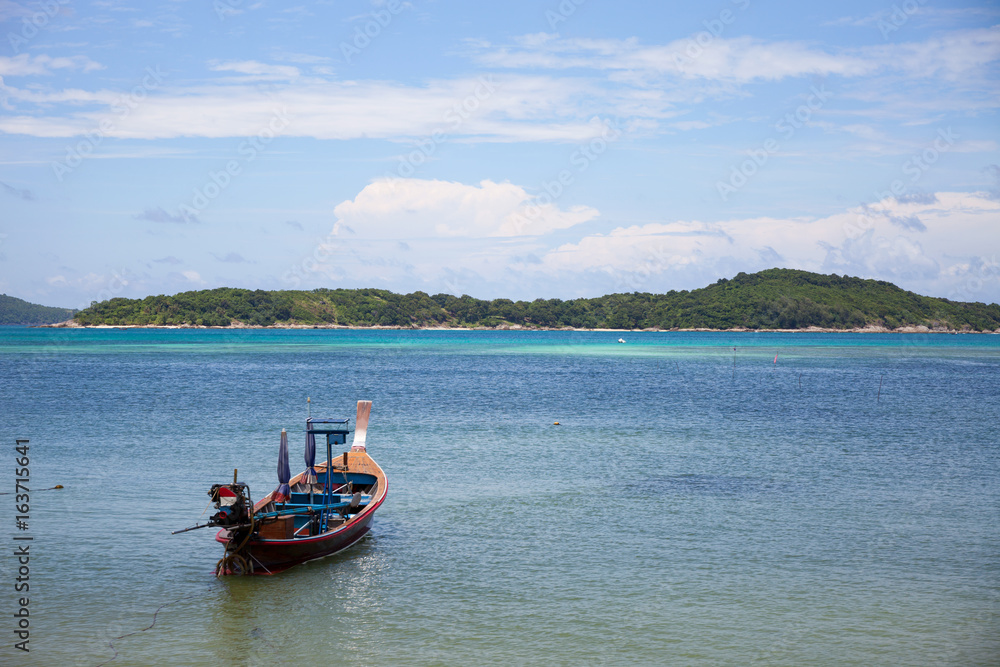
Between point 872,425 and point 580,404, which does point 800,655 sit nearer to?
point 872,425

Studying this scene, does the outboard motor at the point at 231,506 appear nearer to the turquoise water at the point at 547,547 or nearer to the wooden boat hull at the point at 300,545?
the wooden boat hull at the point at 300,545

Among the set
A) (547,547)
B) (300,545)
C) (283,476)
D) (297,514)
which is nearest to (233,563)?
(300,545)

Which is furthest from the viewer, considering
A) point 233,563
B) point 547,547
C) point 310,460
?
point 310,460

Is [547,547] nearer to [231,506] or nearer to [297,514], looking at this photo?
[297,514]

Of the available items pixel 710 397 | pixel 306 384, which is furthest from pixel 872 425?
pixel 306 384

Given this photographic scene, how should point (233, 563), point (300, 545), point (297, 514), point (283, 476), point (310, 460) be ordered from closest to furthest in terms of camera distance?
point (233, 563) → point (300, 545) → point (297, 514) → point (283, 476) → point (310, 460)

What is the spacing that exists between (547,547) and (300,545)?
19.6 ft

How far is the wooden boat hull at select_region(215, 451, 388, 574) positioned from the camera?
17516 mm

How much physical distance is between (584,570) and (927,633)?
270 inches

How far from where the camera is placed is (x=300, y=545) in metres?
18.0

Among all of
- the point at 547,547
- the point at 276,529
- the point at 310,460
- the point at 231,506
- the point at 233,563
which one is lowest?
the point at 547,547

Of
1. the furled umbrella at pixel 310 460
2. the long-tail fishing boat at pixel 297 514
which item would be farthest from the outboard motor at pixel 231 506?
the furled umbrella at pixel 310 460

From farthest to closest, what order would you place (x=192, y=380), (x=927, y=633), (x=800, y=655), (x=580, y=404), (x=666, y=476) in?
(x=192, y=380) → (x=580, y=404) → (x=666, y=476) → (x=927, y=633) → (x=800, y=655)

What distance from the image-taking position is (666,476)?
2855cm
